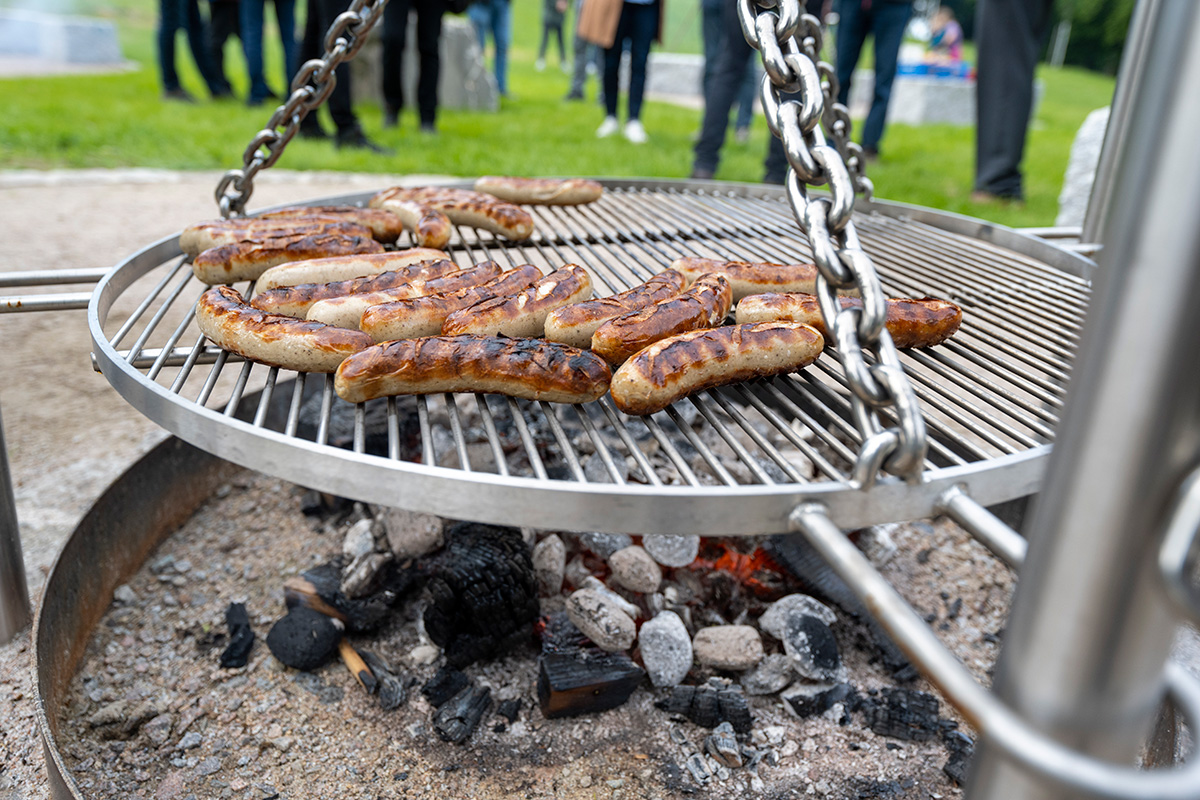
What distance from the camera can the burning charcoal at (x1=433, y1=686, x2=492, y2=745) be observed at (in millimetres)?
1737

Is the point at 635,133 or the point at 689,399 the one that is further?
the point at 635,133

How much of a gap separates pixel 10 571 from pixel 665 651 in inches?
60.3

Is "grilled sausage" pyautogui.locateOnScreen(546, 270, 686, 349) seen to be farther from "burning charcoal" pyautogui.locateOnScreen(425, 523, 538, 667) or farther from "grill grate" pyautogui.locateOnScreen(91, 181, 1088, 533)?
"burning charcoal" pyautogui.locateOnScreen(425, 523, 538, 667)

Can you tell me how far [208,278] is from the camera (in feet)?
5.97

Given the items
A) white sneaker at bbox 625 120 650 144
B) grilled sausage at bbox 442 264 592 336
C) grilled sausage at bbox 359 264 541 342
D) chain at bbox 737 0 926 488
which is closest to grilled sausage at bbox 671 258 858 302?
grilled sausage at bbox 442 264 592 336

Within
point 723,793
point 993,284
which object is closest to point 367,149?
point 993,284

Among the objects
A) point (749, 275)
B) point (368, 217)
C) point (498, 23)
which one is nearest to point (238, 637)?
point (368, 217)

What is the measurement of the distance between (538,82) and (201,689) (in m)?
14.5

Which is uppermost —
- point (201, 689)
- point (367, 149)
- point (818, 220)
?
point (818, 220)

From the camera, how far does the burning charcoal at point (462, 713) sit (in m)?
1.74

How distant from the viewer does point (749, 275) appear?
1.84 meters

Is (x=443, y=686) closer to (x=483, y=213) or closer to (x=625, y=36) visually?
(x=483, y=213)

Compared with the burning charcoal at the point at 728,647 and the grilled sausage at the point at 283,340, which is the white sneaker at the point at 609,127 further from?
the grilled sausage at the point at 283,340

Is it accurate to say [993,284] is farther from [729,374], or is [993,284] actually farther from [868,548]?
[729,374]
